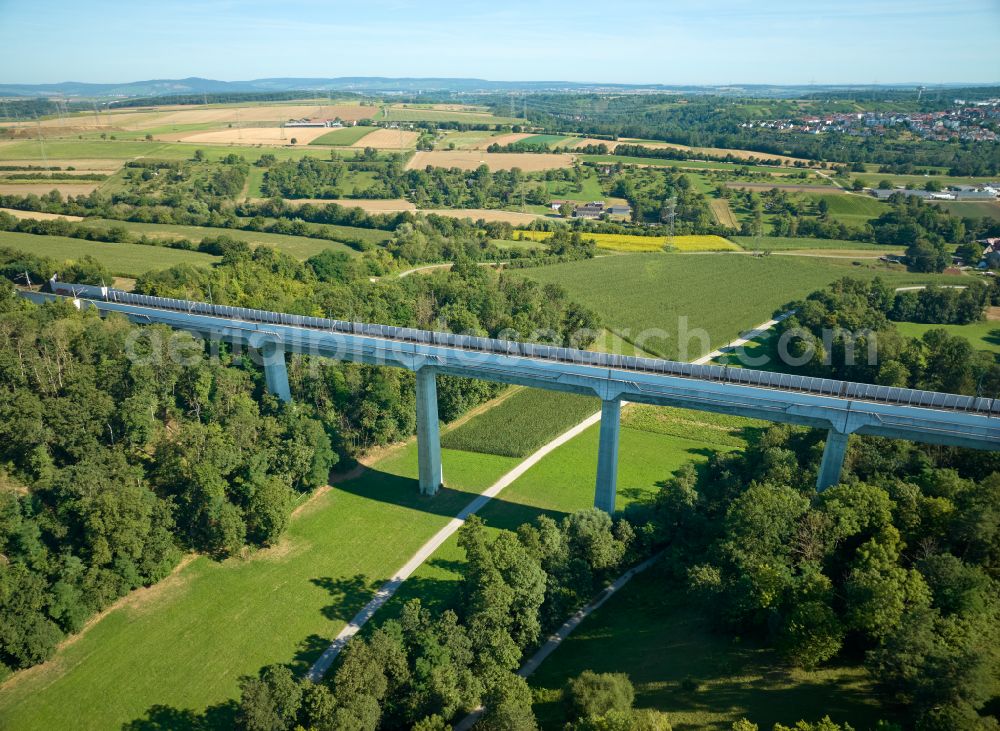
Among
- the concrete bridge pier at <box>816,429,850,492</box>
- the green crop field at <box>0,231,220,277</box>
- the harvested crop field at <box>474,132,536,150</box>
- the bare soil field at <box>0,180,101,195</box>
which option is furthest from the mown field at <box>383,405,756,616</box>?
the harvested crop field at <box>474,132,536,150</box>

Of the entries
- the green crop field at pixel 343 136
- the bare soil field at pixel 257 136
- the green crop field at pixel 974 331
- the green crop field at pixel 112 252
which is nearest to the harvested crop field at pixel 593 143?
the green crop field at pixel 343 136

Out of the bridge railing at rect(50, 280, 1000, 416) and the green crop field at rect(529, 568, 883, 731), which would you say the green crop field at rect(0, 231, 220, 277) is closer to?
the bridge railing at rect(50, 280, 1000, 416)

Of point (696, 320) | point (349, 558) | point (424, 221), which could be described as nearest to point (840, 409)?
point (349, 558)

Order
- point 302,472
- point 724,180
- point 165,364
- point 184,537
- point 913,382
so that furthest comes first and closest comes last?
1. point 724,180
2. point 913,382
3. point 165,364
4. point 302,472
5. point 184,537

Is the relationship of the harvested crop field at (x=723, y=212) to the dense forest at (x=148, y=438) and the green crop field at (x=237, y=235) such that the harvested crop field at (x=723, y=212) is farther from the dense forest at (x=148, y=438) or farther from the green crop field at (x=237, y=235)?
the green crop field at (x=237, y=235)

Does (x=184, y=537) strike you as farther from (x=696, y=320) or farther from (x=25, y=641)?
(x=696, y=320)

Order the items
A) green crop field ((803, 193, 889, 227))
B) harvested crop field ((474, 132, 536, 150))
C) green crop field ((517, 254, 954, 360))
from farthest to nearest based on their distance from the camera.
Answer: harvested crop field ((474, 132, 536, 150))
green crop field ((803, 193, 889, 227))
green crop field ((517, 254, 954, 360))
